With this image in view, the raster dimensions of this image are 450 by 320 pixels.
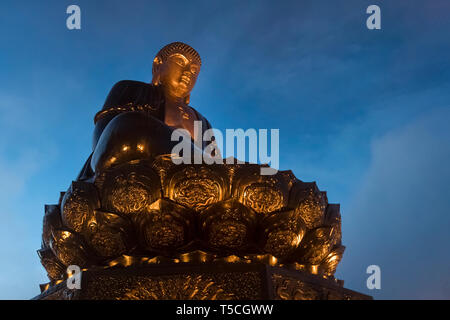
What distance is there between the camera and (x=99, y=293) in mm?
1546

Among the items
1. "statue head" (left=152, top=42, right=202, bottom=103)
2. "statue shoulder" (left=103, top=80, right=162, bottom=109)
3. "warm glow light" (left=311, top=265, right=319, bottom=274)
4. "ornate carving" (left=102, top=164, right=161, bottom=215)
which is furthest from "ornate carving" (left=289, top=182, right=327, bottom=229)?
"statue head" (left=152, top=42, right=202, bottom=103)

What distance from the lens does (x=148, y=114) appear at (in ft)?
7.21

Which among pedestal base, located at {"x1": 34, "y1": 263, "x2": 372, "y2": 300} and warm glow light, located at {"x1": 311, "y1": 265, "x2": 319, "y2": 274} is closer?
pedestal base, located at {"x1": 34, "y1": 263, "x2": 372, "y2": 300}

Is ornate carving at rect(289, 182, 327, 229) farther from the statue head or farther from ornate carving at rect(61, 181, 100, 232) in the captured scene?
the statue head

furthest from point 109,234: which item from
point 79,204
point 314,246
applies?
point 314,246

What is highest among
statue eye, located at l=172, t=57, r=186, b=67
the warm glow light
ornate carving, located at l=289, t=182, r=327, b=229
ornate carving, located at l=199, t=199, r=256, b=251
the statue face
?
statue eye, located at l=172, t=57, r=186, b=67

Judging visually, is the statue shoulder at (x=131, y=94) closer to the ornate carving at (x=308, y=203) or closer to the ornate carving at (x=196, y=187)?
the ornate carving at (x=196, y=187)

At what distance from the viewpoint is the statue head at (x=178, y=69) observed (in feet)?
11.3

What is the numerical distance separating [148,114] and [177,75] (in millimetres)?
1343

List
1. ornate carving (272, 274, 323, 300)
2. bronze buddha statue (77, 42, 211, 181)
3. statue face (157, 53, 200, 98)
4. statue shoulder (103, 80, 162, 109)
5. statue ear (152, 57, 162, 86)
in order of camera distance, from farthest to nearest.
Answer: statue ear (152, 57, 162, 86), statue face (157, 53, 200, 98), statue shoulder (103, 80, 162, 109), bronze buddha statue (77, 42, 211, 181), ornate carving (272, 274, 323, 300)

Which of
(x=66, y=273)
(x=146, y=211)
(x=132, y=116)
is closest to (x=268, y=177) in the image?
(x=146, y=211)

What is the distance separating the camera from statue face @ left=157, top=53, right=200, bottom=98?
3.45 m

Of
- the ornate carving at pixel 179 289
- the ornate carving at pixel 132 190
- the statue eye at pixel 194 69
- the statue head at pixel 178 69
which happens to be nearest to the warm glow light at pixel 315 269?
the ornate carving at pixel 179 289

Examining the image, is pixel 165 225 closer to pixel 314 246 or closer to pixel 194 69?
pixel 314 246
